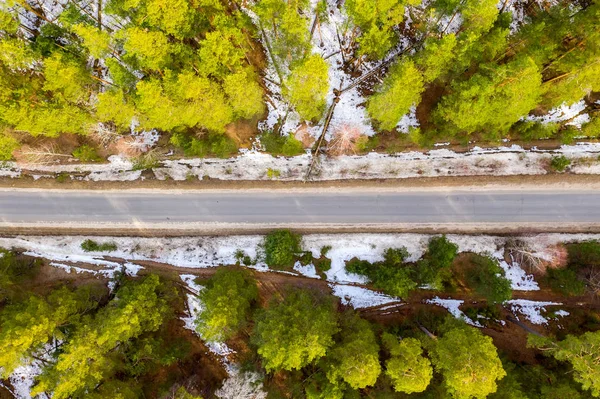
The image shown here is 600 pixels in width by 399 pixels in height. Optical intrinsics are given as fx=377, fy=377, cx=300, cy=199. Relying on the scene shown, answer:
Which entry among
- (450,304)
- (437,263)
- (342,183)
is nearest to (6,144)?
(342,183)

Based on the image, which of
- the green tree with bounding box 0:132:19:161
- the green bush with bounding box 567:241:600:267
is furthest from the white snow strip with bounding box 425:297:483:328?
the green tree with bounding box 0:132:19:161

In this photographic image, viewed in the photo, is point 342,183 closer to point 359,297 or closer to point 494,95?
point 359,297

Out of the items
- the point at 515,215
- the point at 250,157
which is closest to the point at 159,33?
the point at 250,157

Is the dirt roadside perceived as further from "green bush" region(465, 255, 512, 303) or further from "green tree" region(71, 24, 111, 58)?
"green tree" region(71, 24, 111, 58)

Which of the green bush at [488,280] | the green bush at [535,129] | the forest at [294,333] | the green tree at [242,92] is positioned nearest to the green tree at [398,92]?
the green tree at [242,92]

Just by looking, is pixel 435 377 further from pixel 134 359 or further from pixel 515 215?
pixel 134 359
